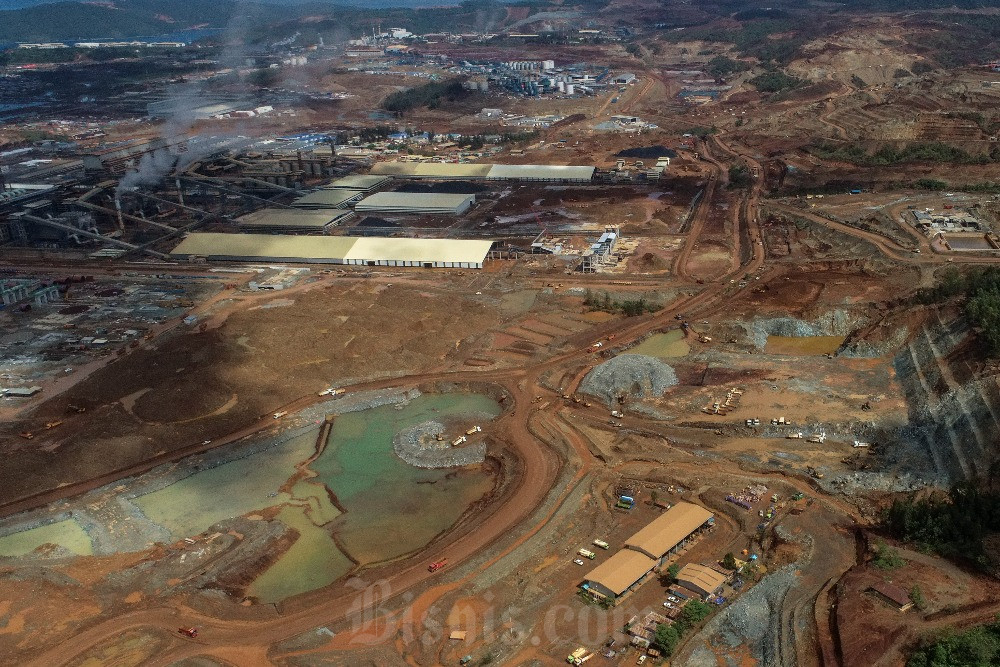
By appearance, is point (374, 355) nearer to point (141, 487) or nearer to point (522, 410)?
point (522, 410)

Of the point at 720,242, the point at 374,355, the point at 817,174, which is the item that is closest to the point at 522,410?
the point at 374,355

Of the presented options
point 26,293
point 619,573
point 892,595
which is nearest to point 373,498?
point 619,573

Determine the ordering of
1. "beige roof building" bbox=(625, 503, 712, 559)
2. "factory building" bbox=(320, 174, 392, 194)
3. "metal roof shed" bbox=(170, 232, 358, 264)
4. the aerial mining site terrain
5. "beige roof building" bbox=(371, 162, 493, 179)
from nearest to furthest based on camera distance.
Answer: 1. the aerial mining site terrain
2. "beige roof building" bbox=(625, 503, 712, 559)
3. "metal roof shed" bbox=(170, 232, 358, 264)
4. "factory building" bbox=(320, 174, 392, 194)
5. "beige roof building" bbox=(371, 162, 493, 179)

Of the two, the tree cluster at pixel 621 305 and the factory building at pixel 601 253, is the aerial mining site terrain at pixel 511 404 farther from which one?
the factory building at pixel 601 253

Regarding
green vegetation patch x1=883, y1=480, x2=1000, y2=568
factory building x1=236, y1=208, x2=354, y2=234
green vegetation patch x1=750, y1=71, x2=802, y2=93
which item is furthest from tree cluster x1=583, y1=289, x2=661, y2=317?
green vegetation patch x1=750, y1=71, x2=802, y2=93

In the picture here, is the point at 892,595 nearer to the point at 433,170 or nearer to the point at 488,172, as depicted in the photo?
the point at 488,172

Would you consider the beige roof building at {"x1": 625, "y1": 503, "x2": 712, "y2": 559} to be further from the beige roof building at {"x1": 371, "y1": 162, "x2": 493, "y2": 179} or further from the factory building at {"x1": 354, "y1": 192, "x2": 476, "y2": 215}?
the beige roof building at {"x1": 371, "y1": 162, "x2": 493, "y2": 179}

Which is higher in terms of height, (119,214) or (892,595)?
(892,595)
